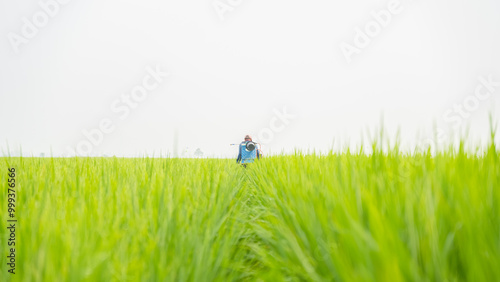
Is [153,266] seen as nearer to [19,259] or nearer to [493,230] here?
[19,259]

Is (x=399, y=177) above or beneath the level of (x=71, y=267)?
above

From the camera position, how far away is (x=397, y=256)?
84cm

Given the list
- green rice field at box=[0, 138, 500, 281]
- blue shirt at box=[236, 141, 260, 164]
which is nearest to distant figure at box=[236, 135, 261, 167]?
blue shirt at box=[236, 141, 260, 164]

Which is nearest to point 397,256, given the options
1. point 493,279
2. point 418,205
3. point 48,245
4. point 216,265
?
point 493,279

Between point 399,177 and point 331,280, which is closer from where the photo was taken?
point 331,280

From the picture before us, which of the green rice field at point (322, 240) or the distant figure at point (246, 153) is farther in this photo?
the distant figure at point (246, 153)

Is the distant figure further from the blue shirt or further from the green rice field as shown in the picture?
the green rice field

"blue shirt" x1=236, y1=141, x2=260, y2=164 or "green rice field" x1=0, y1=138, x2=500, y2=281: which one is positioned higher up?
"blue shirt" x1=236, y1=141, x2=260, y2=164

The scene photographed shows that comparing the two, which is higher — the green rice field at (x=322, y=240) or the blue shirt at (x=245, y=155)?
the blue shirt at (x=245, y=155)

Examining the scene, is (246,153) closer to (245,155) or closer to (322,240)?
(245,155)

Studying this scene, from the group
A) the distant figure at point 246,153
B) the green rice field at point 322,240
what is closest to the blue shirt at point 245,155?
the distant figure at point 246,153

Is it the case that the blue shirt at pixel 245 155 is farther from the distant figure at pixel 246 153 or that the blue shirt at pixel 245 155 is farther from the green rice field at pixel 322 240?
the green rice field at pixel 322 240

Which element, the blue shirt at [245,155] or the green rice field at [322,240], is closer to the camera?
the green rice field at [322,240]

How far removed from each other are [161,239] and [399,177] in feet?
3.99
